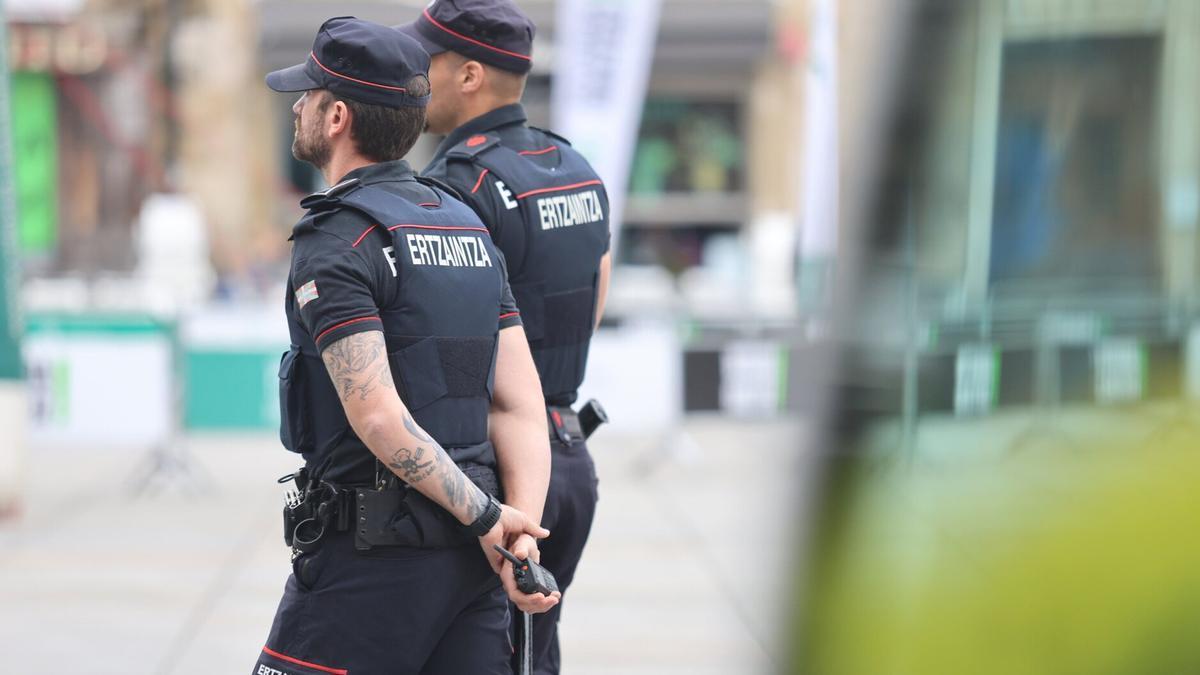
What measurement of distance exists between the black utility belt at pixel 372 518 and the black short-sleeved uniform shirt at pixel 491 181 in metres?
0.83

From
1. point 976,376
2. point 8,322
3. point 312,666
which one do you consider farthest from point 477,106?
point 8,322

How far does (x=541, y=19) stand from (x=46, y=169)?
7.20 meters

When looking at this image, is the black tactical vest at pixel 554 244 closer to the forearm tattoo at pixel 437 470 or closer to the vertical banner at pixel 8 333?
the forearm tattoo at pixel 437 470

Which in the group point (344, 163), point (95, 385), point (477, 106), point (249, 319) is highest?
point (477, 106)

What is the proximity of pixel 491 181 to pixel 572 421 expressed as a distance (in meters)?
0.62

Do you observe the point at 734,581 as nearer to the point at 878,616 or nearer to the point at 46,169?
the point at 878,616

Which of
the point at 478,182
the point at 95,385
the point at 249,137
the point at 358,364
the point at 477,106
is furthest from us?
the point at 249,137

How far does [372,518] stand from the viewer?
9.24 feet

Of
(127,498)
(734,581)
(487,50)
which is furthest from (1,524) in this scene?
(487,50)

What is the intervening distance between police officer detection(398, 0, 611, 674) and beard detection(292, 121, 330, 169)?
0.53m

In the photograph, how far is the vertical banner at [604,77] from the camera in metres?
9.88

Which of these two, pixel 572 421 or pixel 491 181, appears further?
pixel 572 421

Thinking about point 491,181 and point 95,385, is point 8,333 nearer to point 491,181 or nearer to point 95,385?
point 95,385

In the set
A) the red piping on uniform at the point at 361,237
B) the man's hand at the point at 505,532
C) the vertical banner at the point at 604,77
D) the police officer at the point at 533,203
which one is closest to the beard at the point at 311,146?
the red piping on uniform at the point at 361,237
